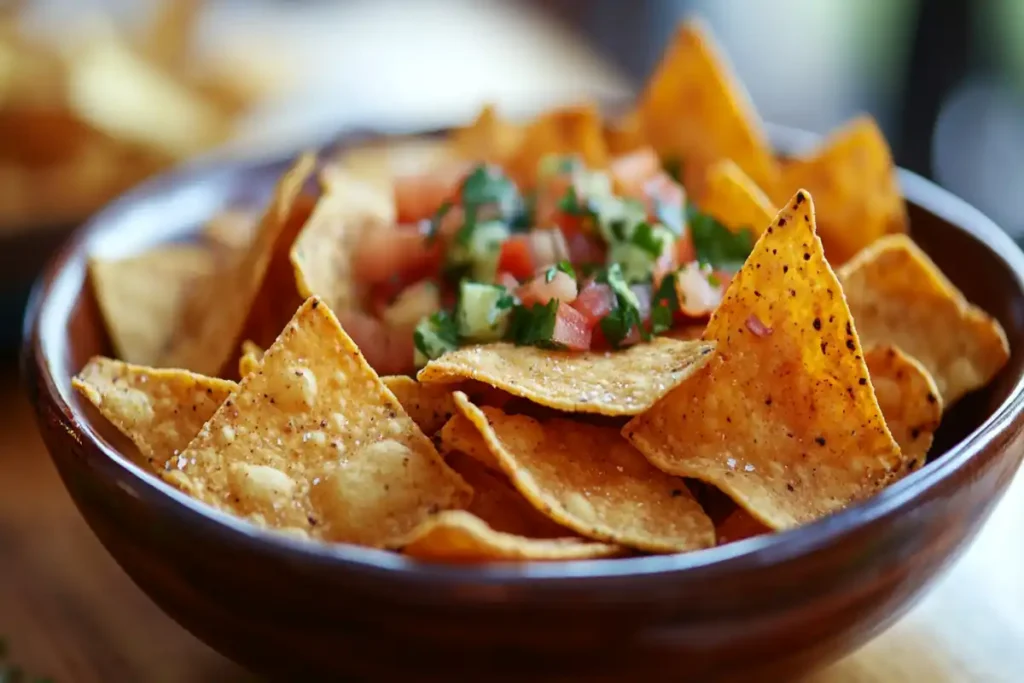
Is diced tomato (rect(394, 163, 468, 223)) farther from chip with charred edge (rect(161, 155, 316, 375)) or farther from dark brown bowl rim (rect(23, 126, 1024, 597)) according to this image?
dark brown bowl rim (rect(23, 126, 1024, 597))

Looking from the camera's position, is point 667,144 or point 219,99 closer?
point 667,144

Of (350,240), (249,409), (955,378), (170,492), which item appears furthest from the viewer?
(350,240)

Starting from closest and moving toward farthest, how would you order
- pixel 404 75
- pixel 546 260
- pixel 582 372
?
pixel 582 372 < pixel 546 260 < pixel 404 75

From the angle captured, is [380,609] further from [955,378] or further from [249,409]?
[955,378]

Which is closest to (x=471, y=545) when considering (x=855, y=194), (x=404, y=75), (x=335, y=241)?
(x=335, y=241)

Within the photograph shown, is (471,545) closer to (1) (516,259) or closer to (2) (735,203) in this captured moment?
(1) (516,259)

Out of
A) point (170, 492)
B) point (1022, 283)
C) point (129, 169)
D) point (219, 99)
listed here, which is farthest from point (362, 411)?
point (219, 99)
